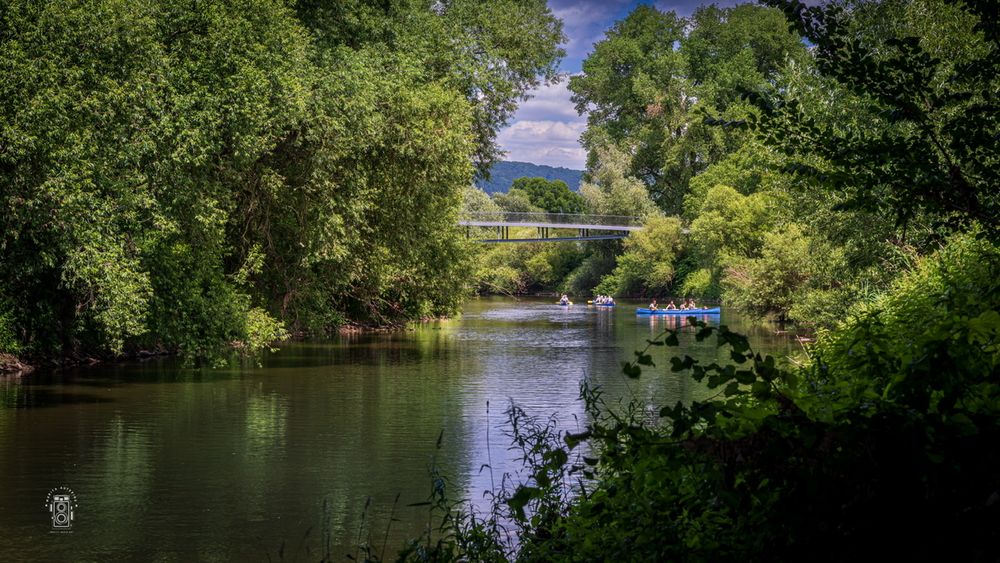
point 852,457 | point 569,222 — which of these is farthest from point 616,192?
point 852,457

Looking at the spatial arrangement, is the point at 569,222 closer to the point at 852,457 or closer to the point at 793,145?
the point at 793,145

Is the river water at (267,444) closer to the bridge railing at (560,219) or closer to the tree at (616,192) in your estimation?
the bridge railing at (560,219)

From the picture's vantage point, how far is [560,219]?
78.1 meters

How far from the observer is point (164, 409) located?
19.6m

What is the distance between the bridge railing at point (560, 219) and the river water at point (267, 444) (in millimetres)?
43717

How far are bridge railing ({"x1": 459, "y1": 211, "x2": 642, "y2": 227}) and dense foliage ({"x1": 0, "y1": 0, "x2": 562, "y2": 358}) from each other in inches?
1444

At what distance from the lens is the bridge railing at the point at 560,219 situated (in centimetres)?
7456

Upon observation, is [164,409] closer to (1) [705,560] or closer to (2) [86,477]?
(2) [86,477]

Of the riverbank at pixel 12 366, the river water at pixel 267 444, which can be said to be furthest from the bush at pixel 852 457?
the riverbank at pixel 12 366

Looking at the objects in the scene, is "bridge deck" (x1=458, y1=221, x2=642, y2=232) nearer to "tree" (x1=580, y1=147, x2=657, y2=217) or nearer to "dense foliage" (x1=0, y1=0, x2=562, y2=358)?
"tree" (x1=580, y1=147, x2=657, y2=217)

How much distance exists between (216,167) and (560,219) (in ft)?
176

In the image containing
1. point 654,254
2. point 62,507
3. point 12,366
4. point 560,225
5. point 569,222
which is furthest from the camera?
point 569,222

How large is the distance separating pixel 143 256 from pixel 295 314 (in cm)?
930

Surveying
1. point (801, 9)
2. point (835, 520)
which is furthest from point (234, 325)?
point (835, 520)
